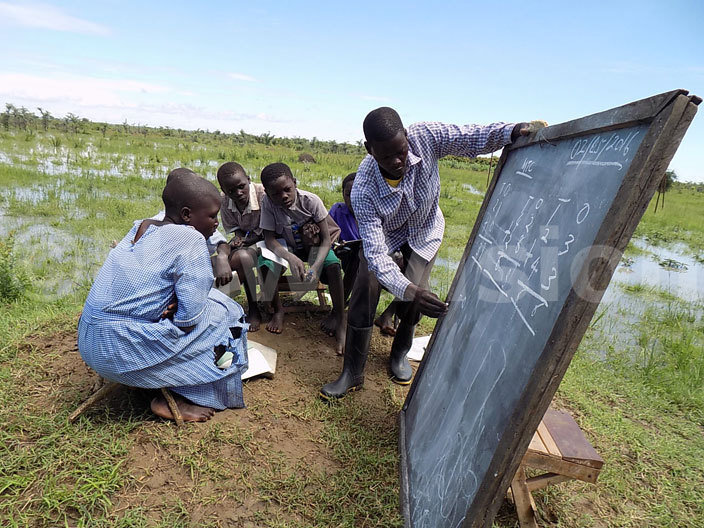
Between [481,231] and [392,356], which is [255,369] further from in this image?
[481,231]

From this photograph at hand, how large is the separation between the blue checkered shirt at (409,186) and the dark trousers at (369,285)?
21 cm

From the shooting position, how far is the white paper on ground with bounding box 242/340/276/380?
2.70 metres

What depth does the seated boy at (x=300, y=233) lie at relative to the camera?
315 centimetres

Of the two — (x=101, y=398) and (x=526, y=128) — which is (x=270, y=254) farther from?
(x=526, y=128)

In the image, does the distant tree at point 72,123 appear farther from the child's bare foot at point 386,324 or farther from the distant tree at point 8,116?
the child's bare foot at point 386,324

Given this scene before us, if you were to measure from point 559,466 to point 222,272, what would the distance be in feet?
7.52

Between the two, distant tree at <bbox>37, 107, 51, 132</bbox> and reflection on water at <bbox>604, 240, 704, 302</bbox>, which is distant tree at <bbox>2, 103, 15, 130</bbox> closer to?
distant tree at <bbox>37, 107, 51, 132</bbox>

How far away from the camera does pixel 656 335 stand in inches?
167

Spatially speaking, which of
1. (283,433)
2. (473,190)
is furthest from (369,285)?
(473,190)

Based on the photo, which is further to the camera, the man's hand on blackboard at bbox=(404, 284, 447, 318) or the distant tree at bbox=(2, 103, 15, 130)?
the distant tree at bbox=(2, 103, 15, 130)

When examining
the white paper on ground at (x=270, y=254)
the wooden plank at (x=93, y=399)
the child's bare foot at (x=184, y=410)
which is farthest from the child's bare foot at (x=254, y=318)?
the wooden plank at (x=93, y=399)

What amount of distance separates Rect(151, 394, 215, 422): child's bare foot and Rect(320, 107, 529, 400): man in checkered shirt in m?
0.68

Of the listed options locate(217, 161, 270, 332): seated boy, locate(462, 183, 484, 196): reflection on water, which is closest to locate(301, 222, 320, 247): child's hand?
locate(217, 161, 270, 332): seated boy

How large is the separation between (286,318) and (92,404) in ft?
5.36
